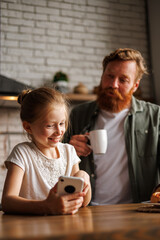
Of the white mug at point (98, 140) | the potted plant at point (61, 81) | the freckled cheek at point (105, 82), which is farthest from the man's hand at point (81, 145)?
the potted plant at point (61, 81)

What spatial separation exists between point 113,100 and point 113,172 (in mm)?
488

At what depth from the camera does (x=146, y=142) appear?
217 centimetres

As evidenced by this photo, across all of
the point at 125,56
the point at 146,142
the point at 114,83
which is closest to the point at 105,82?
the point at 114,83

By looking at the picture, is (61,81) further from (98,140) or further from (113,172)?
(98,140)

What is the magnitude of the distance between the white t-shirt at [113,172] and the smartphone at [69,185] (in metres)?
1.10

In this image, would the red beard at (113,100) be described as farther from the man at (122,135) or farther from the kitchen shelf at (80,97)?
the kitchen shelf at (80,97)

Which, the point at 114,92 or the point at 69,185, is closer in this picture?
the point at 69,185

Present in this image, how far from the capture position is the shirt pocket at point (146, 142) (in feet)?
6.94

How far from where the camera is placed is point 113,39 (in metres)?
4.24

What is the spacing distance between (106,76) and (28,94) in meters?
1.05

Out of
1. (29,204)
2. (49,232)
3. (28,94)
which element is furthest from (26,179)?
(49,232)

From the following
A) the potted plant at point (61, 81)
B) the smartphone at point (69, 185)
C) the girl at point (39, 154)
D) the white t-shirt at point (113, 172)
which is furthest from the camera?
the potted plant at point (61, 81)

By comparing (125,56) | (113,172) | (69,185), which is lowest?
(113,172)

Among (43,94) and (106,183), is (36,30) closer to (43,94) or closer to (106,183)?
(106,183)
